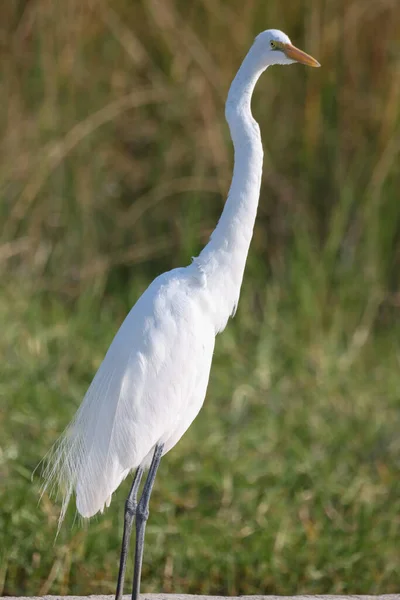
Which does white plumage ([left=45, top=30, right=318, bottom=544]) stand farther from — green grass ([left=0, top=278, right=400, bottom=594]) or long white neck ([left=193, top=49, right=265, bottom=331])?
green grass ([left=0, top=278, right=400, bottom=594])

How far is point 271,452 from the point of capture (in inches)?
117

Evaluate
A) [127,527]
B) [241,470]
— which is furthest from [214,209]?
[127,527]

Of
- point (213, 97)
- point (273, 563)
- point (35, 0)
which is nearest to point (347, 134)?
point (213, 97)

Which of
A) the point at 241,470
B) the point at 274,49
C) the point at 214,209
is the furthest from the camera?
the point at 214,209

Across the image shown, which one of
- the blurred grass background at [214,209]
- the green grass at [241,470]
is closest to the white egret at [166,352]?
the green grass at [241,470]

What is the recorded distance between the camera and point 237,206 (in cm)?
191

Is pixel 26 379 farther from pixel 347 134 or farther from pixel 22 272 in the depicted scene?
pixel 347 134

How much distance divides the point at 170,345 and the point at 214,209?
2.13 meters

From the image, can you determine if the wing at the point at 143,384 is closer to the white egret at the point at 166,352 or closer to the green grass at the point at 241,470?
the white egret at the point at 166,352

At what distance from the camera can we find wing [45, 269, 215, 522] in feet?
6.14

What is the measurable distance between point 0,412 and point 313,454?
34.0 inches

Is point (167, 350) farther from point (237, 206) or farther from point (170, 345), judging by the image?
point (237, 206)

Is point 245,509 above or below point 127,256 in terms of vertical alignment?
below

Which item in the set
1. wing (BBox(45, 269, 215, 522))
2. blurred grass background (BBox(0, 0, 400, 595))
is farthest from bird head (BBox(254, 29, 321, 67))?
blurred grass background (BBox(0, 0, 400, 595))
